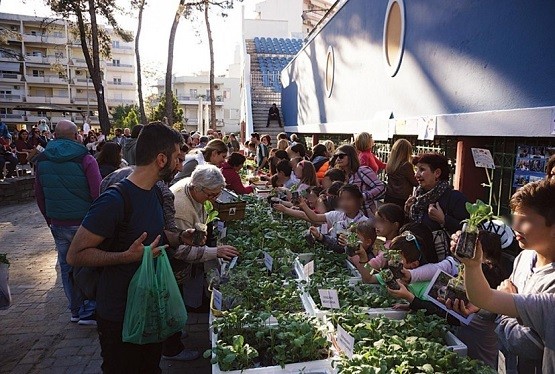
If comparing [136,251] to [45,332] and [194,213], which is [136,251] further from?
[45,332]

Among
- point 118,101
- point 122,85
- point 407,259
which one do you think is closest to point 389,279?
point 407,259

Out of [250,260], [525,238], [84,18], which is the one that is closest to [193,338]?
[250,260]

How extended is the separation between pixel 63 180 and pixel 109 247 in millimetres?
2132

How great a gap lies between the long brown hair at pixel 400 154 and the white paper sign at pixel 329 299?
2.44m

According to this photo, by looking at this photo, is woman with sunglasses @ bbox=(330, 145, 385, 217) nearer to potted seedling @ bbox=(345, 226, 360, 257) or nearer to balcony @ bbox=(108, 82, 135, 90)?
potted seedling @ bbox=(345, 226, 360, 257)

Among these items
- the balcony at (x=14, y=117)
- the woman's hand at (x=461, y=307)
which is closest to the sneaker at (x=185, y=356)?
the woman's hand at (x=461, y=307)

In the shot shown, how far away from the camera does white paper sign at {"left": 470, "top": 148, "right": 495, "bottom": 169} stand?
4.01 metres

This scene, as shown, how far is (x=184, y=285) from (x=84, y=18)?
17.0 metres

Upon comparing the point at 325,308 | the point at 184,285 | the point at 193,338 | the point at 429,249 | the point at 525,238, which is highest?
the point at 525,238

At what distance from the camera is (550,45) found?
3121mm

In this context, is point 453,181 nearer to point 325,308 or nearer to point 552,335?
point 325,308

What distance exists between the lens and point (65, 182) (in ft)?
13.0

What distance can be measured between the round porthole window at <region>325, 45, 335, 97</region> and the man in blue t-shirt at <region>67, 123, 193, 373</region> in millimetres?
8774

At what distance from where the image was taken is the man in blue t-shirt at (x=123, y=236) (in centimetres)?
210
